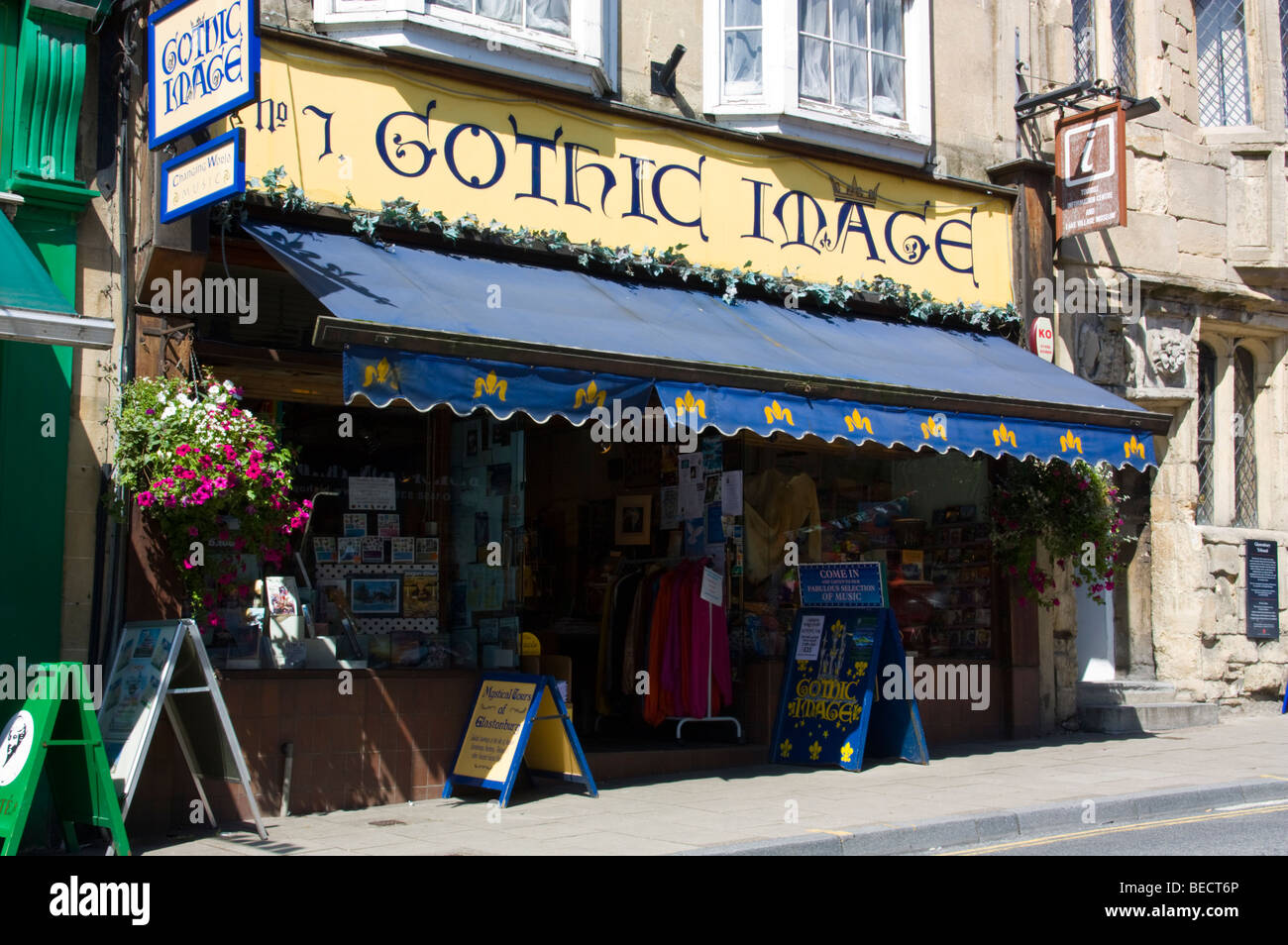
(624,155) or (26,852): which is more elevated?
(624,155)

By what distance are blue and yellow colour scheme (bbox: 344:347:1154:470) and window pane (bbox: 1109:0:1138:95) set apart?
5.11 metres

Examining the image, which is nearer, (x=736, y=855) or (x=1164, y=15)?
(x=736, y=855)

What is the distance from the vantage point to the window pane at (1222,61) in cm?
1455

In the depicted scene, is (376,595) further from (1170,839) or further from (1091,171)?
(1091,171)

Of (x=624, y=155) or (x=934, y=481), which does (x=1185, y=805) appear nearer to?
(x=934, y=481)

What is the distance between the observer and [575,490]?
12.2m

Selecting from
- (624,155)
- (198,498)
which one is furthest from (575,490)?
(198,498)

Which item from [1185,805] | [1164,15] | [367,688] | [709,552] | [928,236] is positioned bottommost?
[1185,805]

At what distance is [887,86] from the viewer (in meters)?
12.3

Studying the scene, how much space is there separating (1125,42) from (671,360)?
334 inches

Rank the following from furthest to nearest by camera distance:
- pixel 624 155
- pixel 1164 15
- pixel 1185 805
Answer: pixel 1164 15 → pixel 624 155 → pixel 1185 805

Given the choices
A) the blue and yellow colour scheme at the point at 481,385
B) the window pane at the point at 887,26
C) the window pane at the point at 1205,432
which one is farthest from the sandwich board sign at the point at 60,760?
the window pane at the point at 1205,432

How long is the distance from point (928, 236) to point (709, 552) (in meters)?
3.78

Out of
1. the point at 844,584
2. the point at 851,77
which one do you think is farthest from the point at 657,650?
the point at 851,77
